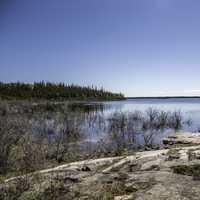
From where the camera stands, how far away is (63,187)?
4238 millimetres

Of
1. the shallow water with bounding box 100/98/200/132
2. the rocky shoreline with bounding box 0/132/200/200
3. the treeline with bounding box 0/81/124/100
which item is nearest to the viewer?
the rocky shoreline with bounding box 0/132/200/200

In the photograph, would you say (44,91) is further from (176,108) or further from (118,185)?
(118,185)

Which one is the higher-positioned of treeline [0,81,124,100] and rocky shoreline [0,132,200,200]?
treeline [0,81,124,100]

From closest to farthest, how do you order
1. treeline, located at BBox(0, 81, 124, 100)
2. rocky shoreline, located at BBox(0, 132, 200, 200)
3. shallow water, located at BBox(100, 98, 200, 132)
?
rocky shoreline, located at BBox(0, 132, 200, 200) < shallow water, located at BBox(100, 98, 200, 132) < treeline, located at BBox(0, 81, 124, 100)

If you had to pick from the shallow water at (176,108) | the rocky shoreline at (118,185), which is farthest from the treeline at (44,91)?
the rocky shoreline at (118,185)

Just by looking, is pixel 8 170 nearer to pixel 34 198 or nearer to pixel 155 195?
pixel 34 198

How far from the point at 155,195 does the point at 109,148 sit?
8.09 m

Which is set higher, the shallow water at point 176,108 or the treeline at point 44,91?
the treeline at point 44,91

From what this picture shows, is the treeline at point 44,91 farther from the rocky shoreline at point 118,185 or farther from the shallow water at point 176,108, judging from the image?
the rocky shoreline at point 118,185

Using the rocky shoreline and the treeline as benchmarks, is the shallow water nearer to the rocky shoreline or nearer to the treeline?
the rocky shoreline

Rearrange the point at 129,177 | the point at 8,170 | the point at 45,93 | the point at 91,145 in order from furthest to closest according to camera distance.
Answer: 1. the point at 45,93
2. the point at 91,145
3. the point at 8,170
4. the point at 129,177

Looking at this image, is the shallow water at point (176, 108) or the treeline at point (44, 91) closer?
the shallow water at point (176, 108)

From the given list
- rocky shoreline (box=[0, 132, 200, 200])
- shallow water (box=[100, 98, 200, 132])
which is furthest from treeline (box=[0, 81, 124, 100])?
rocky shoreline (box=[0, 132, 200, 200])

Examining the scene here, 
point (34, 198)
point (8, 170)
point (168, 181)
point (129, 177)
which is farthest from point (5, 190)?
point (8, 170)
